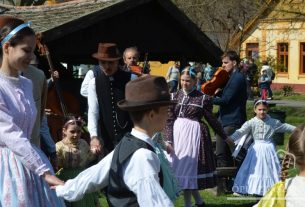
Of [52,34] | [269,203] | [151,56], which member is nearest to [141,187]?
[269,203]

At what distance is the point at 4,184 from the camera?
4.45 meters

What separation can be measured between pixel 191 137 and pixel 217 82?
141cm

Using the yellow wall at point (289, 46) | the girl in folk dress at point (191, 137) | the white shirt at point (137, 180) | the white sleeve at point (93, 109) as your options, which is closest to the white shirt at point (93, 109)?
the white sleeve at point (93, 109)

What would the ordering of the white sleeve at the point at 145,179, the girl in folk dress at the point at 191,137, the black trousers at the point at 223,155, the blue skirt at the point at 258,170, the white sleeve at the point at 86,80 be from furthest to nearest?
the black trousers at the point at 223,155
the blue skirt at the point at 258,170
the girl in folk dress at the point at 191,137
the white sleeve at the point at 86,80
the white sleeve at the point at 145,179

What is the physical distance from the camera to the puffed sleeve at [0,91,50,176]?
421 cm

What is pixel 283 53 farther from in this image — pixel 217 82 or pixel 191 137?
pixel 191 137

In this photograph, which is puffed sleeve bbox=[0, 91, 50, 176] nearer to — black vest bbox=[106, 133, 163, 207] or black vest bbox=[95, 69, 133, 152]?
black vest bbox=[106, 133, 163, 207]

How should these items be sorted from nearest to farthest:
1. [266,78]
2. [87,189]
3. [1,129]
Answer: [87,189]
[1,129]
[266,78]

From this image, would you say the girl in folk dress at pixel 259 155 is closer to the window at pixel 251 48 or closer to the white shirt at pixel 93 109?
the white shirt at pixel 93 109

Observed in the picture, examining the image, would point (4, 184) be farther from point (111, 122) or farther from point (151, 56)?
point (151, 56)

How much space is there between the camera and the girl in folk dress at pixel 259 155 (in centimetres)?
922

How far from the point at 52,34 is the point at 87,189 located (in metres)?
6.30

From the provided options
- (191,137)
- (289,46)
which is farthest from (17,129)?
(289,46)

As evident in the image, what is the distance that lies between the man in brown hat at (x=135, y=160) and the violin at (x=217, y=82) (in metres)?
6.00
